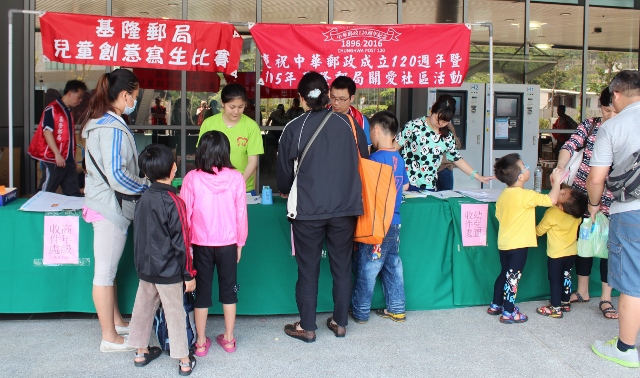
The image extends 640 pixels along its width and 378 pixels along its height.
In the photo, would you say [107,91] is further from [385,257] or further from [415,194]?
[415,194]

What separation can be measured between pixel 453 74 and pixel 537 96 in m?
4.03

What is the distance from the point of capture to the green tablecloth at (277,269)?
15.4 feet

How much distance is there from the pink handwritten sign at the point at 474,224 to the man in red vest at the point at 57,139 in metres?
4.14

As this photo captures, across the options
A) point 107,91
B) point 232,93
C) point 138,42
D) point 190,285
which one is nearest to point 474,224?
point 232,93

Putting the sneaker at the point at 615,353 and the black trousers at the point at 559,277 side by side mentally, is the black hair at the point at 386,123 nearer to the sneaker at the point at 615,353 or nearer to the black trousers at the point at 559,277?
the black trousers at the point at 559,277

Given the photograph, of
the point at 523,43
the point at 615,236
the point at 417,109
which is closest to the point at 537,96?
the point at 523,43

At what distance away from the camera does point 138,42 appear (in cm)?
531

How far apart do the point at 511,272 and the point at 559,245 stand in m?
0.48

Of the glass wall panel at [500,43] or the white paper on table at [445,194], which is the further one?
the glass wall panel at [500,43]

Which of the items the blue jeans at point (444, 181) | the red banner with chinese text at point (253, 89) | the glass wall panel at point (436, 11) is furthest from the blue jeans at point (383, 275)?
the glass wall panel at point (436, 11)

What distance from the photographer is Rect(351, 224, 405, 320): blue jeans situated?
15.5ft

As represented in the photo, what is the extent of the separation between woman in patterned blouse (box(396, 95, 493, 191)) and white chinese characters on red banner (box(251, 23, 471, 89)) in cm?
34

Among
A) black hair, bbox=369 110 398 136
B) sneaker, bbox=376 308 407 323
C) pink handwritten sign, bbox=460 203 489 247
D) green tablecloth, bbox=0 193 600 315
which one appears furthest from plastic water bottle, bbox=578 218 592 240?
black hair, bbox=369 110 398 136

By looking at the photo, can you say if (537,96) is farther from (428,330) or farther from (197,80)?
(428,330)
